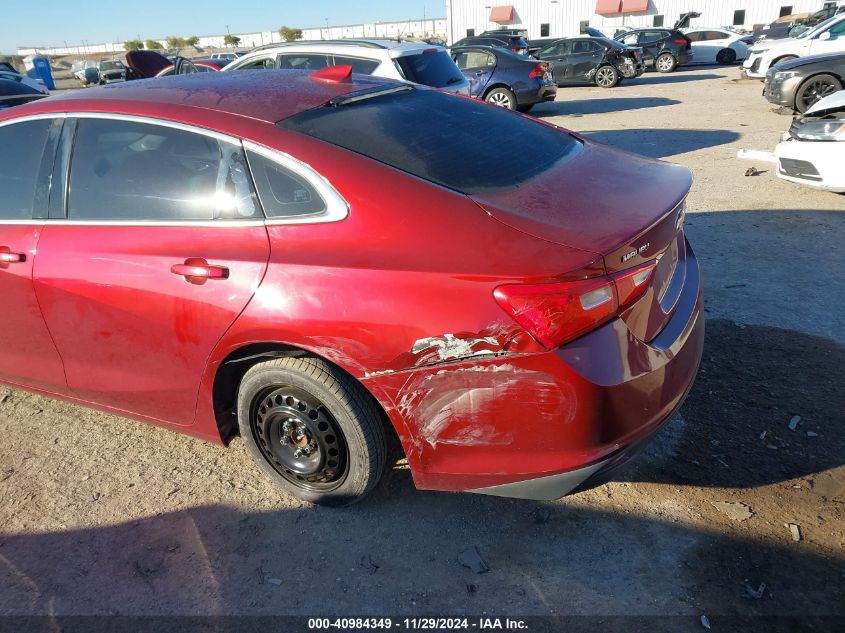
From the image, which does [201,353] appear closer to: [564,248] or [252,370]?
[252,370]

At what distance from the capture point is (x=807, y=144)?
6.20 meters

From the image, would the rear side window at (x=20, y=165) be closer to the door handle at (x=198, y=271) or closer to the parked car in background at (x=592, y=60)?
the door handle at (x=198, y=271)

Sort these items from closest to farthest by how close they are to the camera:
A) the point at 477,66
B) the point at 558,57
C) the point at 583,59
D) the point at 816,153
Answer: the point at 816,153
the point at 477,66
the point at 583,59
the point at 558,57

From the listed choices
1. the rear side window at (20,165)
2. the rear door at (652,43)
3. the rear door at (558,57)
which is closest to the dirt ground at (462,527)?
the rear side window at (20,165)

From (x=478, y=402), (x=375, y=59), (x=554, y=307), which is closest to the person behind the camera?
(x=554, y=307)

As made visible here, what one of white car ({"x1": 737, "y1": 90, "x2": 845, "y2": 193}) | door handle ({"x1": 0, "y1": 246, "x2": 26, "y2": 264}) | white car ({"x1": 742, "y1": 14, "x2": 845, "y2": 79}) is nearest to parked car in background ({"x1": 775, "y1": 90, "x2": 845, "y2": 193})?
white car ({"x1": 737, "y1": 90, "x2": 845, "y2": 193})

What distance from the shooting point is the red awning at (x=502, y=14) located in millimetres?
47600

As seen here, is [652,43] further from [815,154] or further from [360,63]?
[815,154]

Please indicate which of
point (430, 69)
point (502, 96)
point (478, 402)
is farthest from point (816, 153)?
point (502, 96)

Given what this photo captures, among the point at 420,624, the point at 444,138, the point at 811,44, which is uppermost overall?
the point at 811,44

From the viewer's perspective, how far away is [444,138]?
2.75 m

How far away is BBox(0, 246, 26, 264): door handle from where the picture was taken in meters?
2.97

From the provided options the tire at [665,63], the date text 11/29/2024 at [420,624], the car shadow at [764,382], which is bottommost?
the date text 11/29/2024 at [420,624]

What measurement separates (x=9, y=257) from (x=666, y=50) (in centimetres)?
2507
